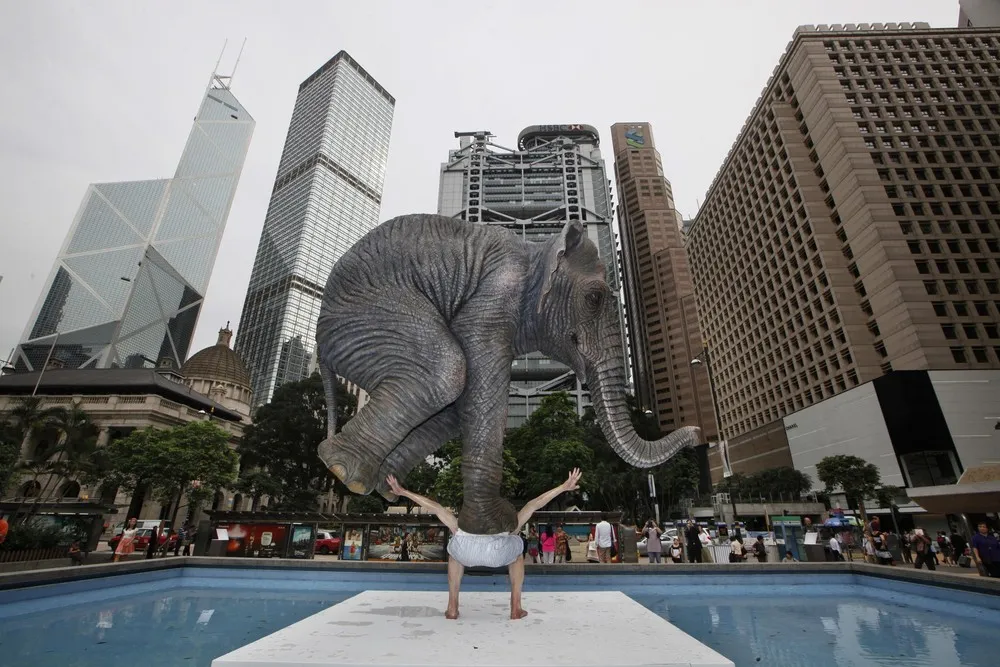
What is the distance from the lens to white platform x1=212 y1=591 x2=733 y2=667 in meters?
2.47

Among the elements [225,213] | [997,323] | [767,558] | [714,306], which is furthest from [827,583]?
[225,213]

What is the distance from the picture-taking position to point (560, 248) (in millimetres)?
3248

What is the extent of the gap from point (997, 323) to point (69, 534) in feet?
158

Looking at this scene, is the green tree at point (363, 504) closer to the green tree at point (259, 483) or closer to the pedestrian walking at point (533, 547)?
the green tree at point (259, 483)

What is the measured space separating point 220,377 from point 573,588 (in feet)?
193

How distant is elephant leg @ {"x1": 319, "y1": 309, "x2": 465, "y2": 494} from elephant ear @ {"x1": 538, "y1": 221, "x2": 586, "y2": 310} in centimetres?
72

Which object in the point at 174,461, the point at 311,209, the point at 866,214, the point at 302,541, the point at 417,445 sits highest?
the point at 311,209

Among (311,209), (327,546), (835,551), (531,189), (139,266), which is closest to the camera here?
(835,551)

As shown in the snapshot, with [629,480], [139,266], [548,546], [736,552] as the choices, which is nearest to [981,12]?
[629,480]

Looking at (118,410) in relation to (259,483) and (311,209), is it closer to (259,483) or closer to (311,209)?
(259,483)

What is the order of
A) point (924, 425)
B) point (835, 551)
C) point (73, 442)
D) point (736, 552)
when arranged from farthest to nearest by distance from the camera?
point (924, 425), point (73, 442), point (835, 551), point (736, 552)

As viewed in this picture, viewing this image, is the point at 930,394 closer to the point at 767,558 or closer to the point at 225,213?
the point at 767,558

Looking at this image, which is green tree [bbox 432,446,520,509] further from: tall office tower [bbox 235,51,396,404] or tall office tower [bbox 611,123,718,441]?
tall office tower [bbox 235,51,396,404]

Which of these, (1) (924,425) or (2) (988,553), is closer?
(2) (988,553)
